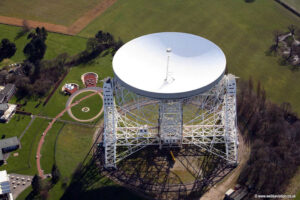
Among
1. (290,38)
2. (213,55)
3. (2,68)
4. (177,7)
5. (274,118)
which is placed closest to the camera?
(213,55)

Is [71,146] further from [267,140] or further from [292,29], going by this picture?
[292,29]

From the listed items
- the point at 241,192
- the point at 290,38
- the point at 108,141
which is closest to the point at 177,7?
the point at 290,38

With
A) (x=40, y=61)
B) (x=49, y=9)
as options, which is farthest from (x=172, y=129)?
(x=49, y=9)

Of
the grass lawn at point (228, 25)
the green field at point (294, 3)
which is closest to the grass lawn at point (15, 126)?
the grass lawn at point (228, 25)

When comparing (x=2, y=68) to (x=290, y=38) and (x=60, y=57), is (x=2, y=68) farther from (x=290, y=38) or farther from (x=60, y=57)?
(x=290, y=38)

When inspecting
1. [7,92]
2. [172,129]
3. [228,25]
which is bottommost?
[172,129]

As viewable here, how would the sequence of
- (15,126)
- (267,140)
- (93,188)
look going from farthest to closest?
(15,126)
(267,140)
(93,188)
